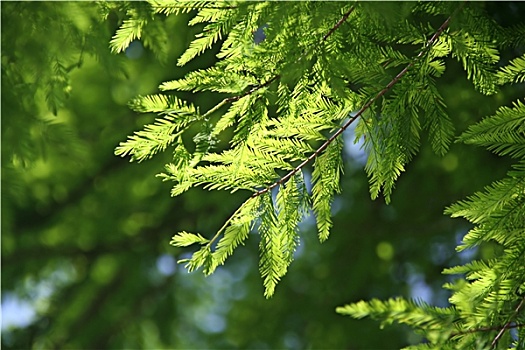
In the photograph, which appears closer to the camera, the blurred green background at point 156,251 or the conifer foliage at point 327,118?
the conifer foliage at point 327,118

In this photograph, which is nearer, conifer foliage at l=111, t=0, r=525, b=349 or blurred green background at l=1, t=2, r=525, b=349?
conifer foliage at l=111, t=0, r=525, b=349

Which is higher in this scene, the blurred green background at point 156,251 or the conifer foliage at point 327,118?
the blurred green background at point 156,251

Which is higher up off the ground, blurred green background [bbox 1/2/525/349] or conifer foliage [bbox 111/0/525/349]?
blurred green background [bbox 1/2/525/349]

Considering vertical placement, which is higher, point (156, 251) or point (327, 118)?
point (156, 251)

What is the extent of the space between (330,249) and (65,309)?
6.40ft

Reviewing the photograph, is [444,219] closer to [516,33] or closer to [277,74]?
[516,33]

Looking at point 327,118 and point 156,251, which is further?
point 156,251

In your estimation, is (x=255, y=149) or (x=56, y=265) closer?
(x=255, y=149)

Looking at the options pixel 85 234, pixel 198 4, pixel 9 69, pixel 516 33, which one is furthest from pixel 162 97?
pixel 85 234

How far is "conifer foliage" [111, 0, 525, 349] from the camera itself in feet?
5.05

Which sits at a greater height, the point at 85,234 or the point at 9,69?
the point at 85,234

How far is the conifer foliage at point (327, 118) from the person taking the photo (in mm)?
1540

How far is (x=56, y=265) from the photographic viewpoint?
5.21 m

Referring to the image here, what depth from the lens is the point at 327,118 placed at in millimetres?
1675
